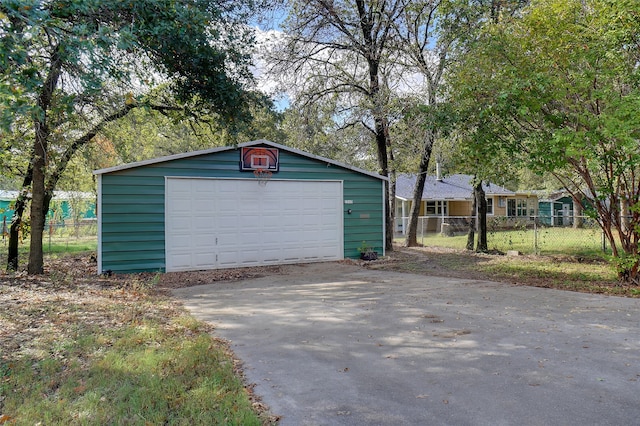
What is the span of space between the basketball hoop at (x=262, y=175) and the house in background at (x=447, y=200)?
13.5 m

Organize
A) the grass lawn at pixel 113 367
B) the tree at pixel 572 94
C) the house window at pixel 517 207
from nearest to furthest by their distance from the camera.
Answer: the grass lawn at pixel 113 367
the tree at pixel 572 94
the house window at pixel 517 207

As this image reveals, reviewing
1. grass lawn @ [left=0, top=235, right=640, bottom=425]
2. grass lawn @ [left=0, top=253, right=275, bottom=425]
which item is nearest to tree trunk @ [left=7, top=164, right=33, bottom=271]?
grass lawn @ [left=0, top=235, right=640, bottom=425]

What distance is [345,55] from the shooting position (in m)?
13.3

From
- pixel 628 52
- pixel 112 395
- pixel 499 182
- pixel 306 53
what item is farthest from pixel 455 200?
pixel 112 395

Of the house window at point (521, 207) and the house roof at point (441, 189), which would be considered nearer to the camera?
the house roof at point (441, 189)

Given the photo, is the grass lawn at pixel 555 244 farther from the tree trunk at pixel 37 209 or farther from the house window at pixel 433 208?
the tree trunk at pixel 37 209

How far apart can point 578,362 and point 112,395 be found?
3.90 metres

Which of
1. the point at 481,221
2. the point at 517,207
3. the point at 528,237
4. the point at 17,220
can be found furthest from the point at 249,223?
the point at 517,207

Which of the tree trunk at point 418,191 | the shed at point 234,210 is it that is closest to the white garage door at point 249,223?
the shed at point 234,210

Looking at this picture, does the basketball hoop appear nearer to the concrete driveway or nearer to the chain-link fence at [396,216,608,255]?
the concrete driveway

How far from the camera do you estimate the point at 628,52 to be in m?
7.45

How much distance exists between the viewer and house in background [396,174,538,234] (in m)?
24.2

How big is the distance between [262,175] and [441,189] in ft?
56.4

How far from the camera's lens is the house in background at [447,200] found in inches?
952
